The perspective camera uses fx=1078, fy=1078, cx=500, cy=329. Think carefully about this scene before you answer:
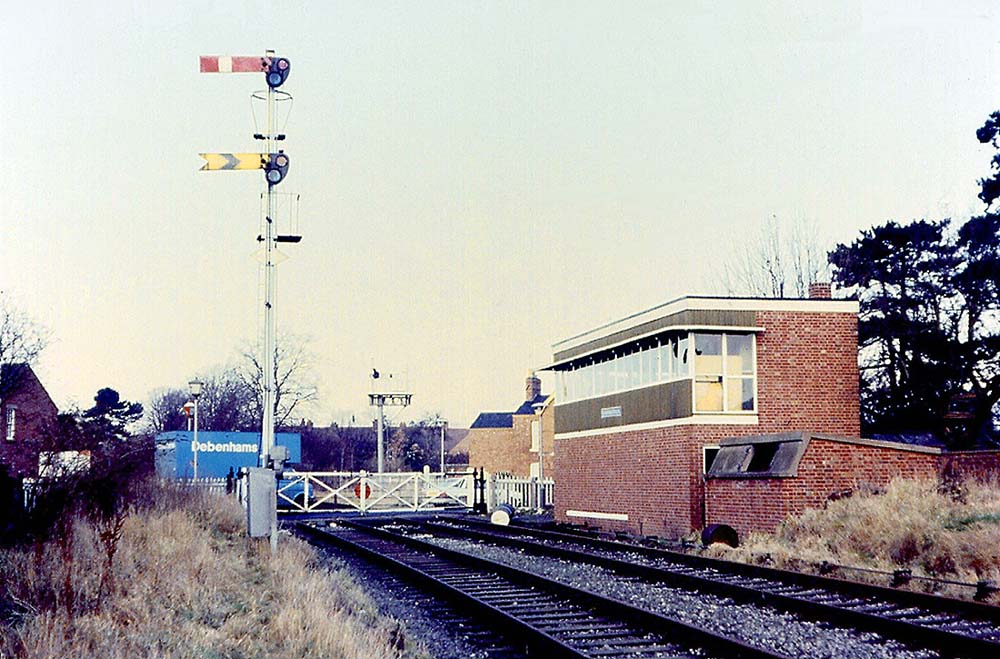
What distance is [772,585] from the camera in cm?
1393

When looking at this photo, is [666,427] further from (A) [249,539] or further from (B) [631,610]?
(B) [631,610]

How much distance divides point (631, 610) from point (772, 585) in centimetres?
373

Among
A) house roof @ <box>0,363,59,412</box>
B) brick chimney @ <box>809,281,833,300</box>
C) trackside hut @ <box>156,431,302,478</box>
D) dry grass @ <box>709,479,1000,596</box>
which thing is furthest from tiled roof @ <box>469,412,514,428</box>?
dry grass @ <box>709,479,1000,596</box>

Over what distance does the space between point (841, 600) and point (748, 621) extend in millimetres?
1896

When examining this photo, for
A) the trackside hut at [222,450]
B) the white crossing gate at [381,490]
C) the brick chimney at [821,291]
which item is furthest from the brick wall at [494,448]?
the brick chimney at [821,291]

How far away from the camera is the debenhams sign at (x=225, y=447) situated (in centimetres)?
4475

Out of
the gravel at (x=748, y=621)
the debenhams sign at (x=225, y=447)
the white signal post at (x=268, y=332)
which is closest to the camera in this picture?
the gravel at (x=748, y=621)

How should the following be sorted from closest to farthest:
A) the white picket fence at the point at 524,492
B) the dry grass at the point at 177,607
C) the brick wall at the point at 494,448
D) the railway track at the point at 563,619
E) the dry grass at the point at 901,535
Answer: the dry grass at the point at 177,607 → the railway track at the point at 563,619 → the dry grass at the point at 901,535 → the white picket fence at the point at 524,492 → the brick wall at the point at 494,448

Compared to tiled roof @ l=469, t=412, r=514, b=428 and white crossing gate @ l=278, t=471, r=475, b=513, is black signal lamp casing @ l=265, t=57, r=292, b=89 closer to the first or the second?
white crossing gate @ l=278, t=471, r=475, b=513

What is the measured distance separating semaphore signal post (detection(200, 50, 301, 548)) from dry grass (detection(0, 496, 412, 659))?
3.01 meters

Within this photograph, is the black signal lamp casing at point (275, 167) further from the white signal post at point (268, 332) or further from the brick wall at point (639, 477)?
the brick wall at point (639, 477)

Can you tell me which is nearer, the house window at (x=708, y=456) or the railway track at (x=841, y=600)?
the railway track at (x=841, y=600)

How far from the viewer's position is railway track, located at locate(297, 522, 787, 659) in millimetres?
9305

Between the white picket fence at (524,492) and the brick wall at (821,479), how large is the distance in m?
20.6
